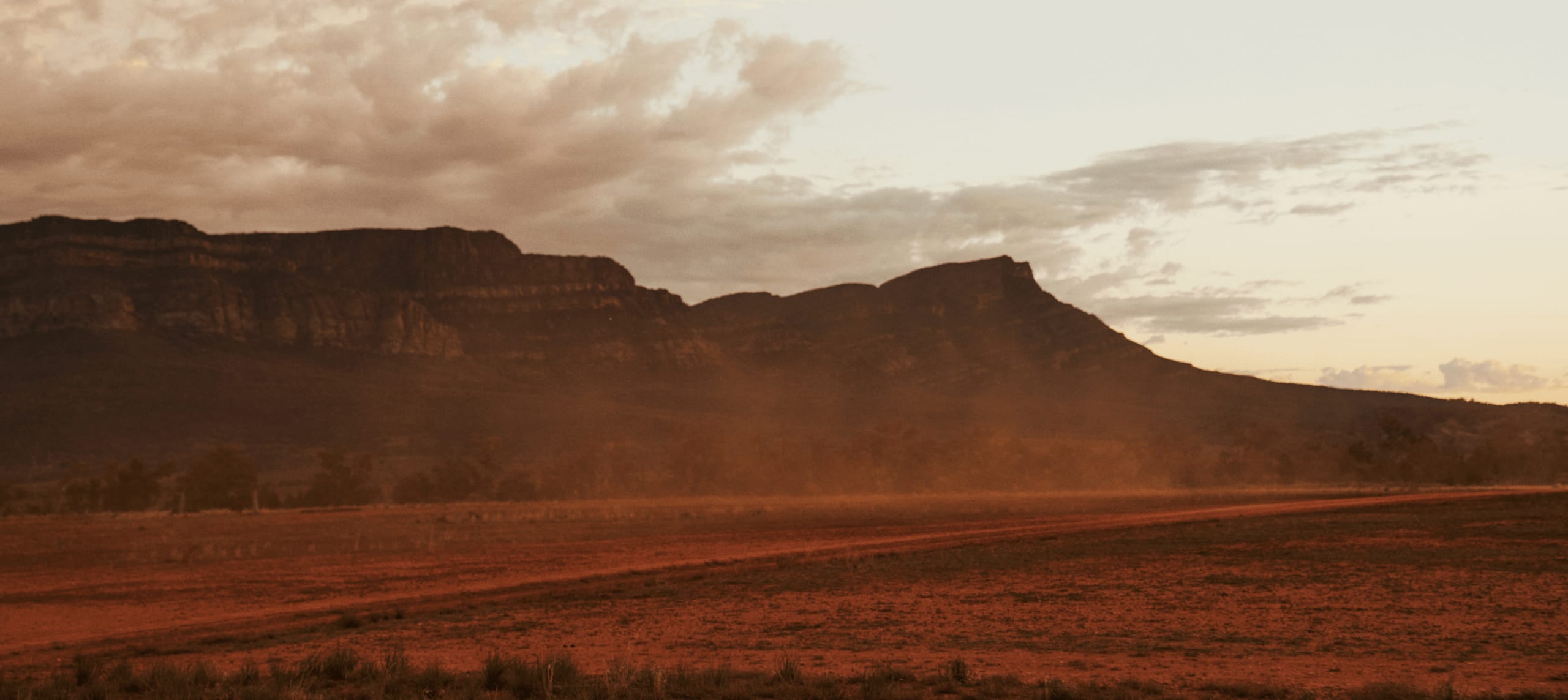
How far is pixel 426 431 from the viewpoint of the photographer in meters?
116

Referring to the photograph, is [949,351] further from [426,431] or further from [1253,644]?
[1253,644]

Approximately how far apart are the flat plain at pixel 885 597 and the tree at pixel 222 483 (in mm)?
26339

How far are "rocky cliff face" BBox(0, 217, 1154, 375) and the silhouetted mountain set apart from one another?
451 millimetres

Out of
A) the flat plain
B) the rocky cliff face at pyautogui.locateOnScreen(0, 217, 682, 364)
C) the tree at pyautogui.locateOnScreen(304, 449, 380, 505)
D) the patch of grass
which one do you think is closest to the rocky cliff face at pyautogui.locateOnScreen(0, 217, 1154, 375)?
the rocky cliff face at pyautogui.locateOnScreen(0, 217, 682, 364)

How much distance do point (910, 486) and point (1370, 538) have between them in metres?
72.5

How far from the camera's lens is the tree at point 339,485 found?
3031 inches

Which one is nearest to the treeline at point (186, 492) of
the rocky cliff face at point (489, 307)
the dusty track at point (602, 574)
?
the dusty track at point (602, 574)

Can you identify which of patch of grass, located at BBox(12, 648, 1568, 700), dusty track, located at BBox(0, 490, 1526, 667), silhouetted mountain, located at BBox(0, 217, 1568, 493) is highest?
silhouetted mountain, located at BBox(0, 217, 1568, 493)

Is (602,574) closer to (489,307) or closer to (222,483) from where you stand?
(222,483)

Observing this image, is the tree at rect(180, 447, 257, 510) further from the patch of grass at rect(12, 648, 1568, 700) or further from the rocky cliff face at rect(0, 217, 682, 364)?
the rocky cliff face at rect(0, 217, 682, 364)

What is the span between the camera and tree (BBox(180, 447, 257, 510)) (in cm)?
7312

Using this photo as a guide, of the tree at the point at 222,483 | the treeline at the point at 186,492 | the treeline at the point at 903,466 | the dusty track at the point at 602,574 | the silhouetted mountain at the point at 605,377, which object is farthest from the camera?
the silhouetted mountain at the point at 605,377

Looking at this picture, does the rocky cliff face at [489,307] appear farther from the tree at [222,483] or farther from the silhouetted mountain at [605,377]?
the tree at [222,483]

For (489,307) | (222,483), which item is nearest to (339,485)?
(222,483)
